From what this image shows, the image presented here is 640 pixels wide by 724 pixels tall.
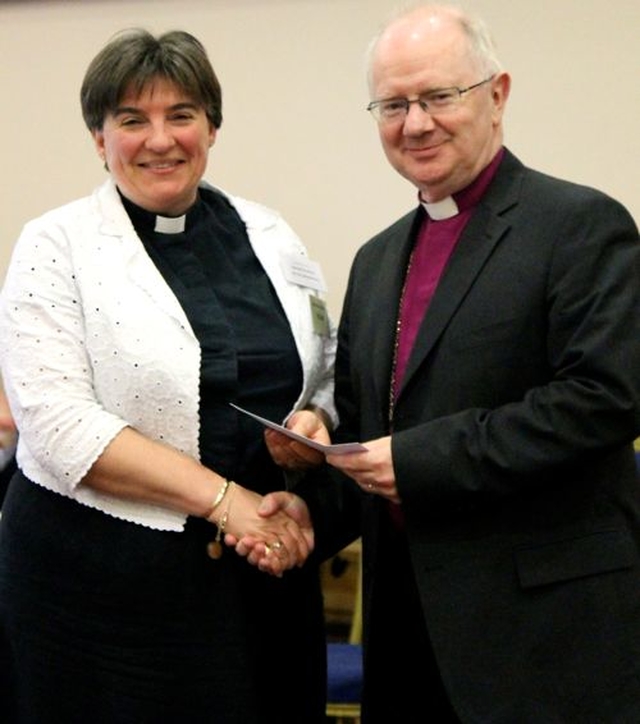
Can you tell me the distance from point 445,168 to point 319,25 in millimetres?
1845

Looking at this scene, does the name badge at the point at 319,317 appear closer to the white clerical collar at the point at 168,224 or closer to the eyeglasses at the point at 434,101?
the white clerical collar at the point at 168,224

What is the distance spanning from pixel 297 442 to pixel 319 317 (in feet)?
1.16

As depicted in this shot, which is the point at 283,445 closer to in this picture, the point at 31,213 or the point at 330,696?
the point at 330,696

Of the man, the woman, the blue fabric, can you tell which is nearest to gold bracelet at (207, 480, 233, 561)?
the woman

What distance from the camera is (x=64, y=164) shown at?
380cm

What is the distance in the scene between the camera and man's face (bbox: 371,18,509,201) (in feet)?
6.03

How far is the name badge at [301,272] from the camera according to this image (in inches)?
88.9

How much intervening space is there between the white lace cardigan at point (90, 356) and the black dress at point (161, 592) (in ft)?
0.17

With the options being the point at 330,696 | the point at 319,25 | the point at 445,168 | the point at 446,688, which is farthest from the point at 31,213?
the point at 446,688

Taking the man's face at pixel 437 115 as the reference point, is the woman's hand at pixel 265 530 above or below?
below

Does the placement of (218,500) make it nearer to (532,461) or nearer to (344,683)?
(532,461)

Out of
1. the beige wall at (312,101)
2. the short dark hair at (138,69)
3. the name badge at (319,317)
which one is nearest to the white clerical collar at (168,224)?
the short dark hair at (138,69)

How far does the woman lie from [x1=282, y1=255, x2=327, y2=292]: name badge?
125 millimetres

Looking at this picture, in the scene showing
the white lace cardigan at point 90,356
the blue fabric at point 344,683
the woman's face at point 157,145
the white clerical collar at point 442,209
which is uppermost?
the woman's face at point 157,145
